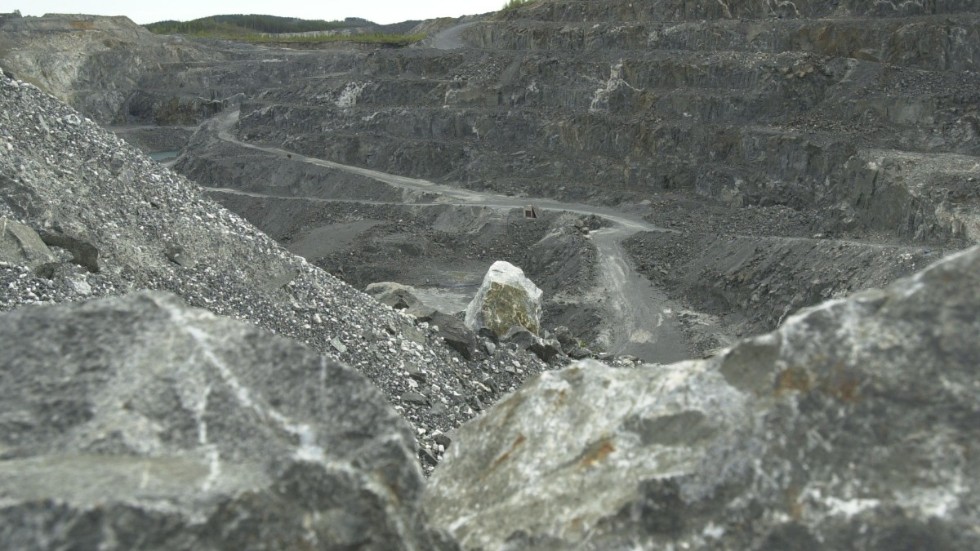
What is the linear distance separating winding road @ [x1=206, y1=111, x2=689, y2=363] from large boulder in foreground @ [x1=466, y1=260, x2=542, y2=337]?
561 centimetres

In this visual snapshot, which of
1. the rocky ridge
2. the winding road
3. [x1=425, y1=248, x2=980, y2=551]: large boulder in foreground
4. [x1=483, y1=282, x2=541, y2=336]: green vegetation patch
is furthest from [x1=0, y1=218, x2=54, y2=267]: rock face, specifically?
the rocky ridge

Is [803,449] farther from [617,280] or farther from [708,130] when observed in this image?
[708,130]

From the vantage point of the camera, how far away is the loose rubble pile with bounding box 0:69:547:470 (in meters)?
13.5

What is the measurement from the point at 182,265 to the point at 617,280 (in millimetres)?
21927

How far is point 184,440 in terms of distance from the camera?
183 inches

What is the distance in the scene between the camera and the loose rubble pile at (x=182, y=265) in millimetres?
13539

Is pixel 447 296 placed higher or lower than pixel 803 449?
lower

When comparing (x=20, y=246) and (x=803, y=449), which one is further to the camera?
(x=20, y=246)

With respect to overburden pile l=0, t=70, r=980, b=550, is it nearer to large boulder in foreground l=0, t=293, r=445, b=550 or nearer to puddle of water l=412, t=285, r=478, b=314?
large boulder in foreground l=0, t=293, r=445, b=550

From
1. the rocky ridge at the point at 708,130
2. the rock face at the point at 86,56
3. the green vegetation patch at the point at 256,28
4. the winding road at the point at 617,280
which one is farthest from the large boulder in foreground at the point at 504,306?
the green vegetation patch at the point at 256,28

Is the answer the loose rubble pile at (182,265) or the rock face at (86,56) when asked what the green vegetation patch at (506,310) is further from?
the rock face at (86,56)

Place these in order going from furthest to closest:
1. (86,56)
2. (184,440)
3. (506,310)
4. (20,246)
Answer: (86,56), (506,310), (20,246), (184,440)

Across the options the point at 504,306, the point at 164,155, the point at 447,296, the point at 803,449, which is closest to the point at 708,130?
the point at 447,296

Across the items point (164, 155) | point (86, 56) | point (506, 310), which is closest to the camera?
point (506, 310)
